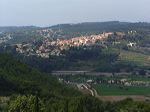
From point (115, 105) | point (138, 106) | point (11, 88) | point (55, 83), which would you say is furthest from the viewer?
point (55, 83)

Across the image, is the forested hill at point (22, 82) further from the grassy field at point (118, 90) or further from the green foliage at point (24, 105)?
the green foliage at point (24, 105)

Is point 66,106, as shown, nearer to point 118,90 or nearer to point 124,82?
point 118,90

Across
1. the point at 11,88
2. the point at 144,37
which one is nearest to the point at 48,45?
the point at 144,37

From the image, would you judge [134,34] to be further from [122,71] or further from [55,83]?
[55,83]

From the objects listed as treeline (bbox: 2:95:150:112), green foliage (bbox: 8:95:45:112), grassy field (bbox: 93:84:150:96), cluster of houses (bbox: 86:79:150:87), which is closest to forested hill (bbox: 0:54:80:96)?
treeline (bbox: 2:95:150:112)

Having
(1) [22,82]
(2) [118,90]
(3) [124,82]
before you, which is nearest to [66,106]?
(1) [22,82]

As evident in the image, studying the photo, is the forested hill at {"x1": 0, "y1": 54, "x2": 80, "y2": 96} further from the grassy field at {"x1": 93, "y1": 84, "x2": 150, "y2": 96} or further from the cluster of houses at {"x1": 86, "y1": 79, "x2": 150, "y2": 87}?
the cluster of houses at {"x1": 86, "y1": 79, "x2": 150, "y2": 87}

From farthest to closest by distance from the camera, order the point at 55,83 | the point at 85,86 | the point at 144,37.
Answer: the point at 144,37 < the point at 85,86 < the point at 55,83

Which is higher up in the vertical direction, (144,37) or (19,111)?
(19,111)
